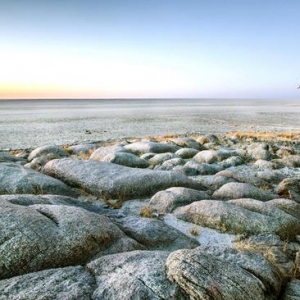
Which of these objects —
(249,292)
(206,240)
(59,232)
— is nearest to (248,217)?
(206,240)

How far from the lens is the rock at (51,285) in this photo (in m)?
5.94

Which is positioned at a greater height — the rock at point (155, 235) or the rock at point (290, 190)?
the rock at point (155, 235)

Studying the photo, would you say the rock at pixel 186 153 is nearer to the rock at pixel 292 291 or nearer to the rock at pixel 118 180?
the rock at pixel 118 180

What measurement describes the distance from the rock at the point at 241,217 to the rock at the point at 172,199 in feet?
1.92

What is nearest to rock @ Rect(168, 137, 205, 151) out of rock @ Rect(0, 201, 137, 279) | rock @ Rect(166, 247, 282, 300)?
rock @ Rect(0, 201, 137, 279)

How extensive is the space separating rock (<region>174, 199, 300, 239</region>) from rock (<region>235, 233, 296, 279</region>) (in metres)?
0.54

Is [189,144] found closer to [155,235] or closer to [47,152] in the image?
[47,152]

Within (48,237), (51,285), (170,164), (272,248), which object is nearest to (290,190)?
(272,248)

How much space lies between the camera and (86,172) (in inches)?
672

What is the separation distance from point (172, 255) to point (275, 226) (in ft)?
19.9

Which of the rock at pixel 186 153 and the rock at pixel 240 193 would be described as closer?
the rock at pixel 240 193

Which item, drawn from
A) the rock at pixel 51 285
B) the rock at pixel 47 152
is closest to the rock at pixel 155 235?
the rock at pixel 51 285

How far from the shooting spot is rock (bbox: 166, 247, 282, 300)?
19.6 ft

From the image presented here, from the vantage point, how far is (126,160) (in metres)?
21.3
